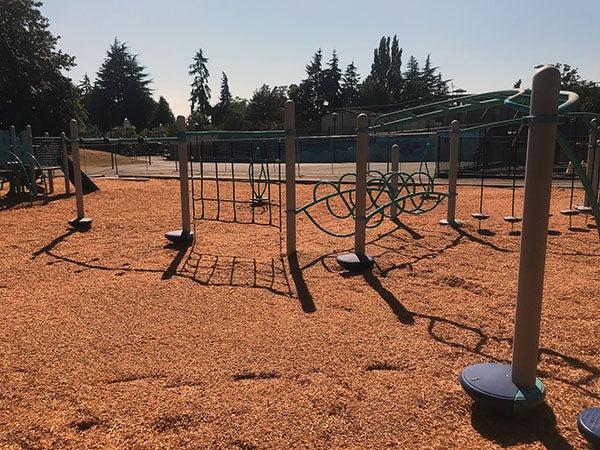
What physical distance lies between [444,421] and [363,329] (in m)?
1.13

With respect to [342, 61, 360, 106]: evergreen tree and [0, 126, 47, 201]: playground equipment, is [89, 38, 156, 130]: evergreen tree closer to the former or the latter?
[342, 61, 360, 106]: evergreen tree

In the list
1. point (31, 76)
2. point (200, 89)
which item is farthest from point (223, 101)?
point (31, 76)

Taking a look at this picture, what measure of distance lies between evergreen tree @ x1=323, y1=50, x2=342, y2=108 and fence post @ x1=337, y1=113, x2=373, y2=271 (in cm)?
7122

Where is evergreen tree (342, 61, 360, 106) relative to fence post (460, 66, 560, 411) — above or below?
above

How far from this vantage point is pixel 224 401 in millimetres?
2395

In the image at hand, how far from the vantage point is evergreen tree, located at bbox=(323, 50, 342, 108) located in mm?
74312

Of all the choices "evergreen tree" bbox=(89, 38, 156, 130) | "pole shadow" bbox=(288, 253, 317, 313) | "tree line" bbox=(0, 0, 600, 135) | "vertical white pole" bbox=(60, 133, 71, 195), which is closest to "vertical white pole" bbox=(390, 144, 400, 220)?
"pole shadow" bbox=(288, 253, 317, 313)

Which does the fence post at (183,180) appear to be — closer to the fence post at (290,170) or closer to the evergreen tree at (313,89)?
the fence post at (290,170)

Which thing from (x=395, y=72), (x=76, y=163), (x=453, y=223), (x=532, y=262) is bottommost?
(x=453, y=223)

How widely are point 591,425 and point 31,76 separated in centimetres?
4765

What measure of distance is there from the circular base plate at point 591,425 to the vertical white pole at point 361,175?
10.1ft

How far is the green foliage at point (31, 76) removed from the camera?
39.6 meters

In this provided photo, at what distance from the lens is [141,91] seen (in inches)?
2869

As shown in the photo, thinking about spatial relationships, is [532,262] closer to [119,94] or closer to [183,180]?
[183,180]
